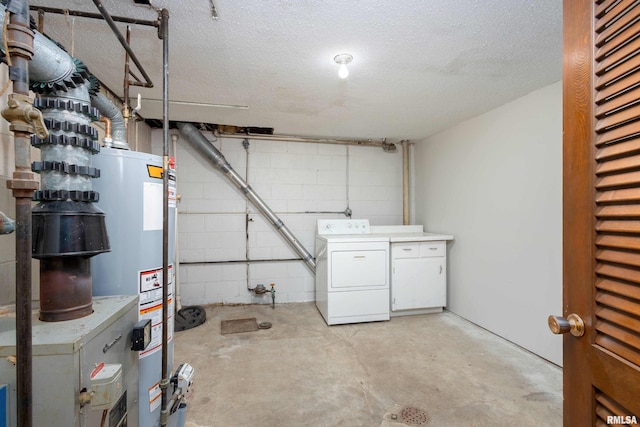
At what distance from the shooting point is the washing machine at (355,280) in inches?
116

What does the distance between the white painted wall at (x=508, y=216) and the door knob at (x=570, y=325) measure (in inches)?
69.3

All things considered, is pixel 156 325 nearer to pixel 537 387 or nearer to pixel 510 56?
pixel 537 387

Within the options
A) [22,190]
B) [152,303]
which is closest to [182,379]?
[152,303]

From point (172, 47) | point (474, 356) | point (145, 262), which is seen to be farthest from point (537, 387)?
point (172, 47)

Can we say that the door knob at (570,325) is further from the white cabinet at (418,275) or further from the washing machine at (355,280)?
the white cabinet at (418,275)

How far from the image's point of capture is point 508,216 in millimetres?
2545

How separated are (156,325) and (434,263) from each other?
290 cm

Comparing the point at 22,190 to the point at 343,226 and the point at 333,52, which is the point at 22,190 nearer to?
the point at 333,52

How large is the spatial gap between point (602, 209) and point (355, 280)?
95.3 inches

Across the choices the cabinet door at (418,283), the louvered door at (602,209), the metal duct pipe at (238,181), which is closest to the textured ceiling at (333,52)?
the metal duct pipe at (238,181)

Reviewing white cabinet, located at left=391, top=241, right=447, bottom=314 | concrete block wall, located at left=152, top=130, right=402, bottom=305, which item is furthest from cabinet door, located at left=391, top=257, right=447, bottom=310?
concrete block wall, located at left=152, top=130, right=402, bottom=305

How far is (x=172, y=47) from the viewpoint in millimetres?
1725

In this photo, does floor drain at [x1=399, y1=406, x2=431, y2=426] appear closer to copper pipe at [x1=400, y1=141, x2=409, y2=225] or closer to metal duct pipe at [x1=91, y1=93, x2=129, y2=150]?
metal duct pipe at [x1=91, y1=93, x2=129, y2=150]

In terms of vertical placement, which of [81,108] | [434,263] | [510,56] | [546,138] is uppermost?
[510,56]
